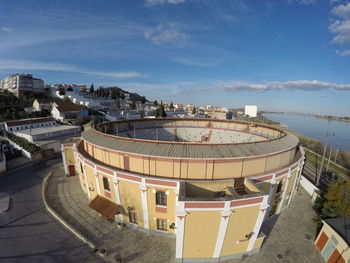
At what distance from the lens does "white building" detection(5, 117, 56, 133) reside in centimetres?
3931

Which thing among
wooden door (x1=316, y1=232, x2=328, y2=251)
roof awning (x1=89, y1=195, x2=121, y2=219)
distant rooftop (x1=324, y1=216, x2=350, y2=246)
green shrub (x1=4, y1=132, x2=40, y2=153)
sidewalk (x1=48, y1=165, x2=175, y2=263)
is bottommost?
sidewalk (x1=48, y1=165, x2=175, y2=263)

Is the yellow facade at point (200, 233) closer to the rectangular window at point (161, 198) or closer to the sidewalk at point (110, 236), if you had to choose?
the sidewalk at point (110, 236)

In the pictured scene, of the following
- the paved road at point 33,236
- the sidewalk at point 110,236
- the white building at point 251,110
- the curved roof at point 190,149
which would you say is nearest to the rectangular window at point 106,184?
the curved roof at point 190,149

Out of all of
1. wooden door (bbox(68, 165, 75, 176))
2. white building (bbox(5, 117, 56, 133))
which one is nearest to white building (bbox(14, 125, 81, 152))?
white building (bbox(5, 117, 56, 133))

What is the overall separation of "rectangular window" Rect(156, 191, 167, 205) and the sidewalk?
3819 mm

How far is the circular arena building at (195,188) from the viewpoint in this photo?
11727 millimetres

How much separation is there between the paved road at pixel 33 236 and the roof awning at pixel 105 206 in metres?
2.87

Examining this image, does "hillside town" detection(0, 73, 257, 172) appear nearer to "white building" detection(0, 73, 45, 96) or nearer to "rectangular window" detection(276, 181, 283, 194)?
"white building" detection(0, 73, 45, 96)

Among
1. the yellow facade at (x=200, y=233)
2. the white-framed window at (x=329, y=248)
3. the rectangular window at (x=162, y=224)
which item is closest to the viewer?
the yellow facade at (x=200, y=233)

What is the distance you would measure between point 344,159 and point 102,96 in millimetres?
122522

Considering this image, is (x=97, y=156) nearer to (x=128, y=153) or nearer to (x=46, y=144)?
(x=128, y=153)

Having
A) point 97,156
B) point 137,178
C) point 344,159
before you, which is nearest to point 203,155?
point 137,178

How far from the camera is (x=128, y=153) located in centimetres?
1519

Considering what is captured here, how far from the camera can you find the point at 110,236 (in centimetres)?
1546
